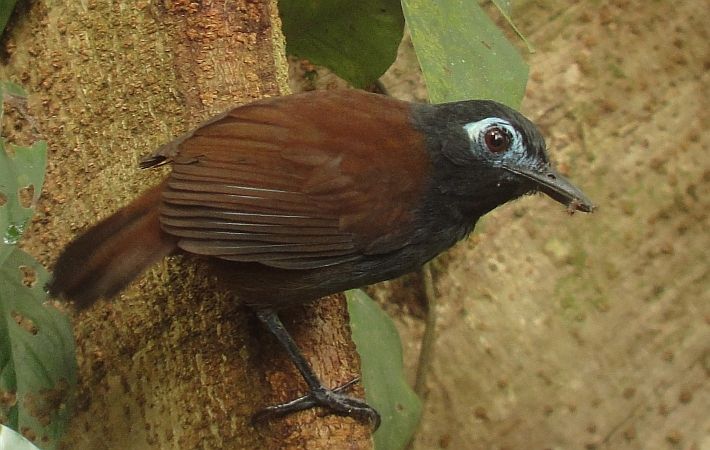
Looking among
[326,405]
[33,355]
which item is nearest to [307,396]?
[326,405]

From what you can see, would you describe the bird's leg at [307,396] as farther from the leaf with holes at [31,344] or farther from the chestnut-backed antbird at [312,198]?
the leaf with holes at [31,344]

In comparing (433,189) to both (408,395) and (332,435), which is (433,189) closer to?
(332,435)

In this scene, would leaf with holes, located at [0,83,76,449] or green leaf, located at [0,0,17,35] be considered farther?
green leaf, located at [0,0,17,35]

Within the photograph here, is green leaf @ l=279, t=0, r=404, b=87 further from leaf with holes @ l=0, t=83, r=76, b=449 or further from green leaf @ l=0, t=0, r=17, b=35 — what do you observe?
leaf with holes @ l=0, t=83, r=76, b=449

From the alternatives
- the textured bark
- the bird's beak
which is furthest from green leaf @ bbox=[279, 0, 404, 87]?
the bird's beak

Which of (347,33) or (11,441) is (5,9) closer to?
(347,33)

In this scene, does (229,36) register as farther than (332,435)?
Yes

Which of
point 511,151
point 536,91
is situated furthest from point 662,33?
point 511,151
